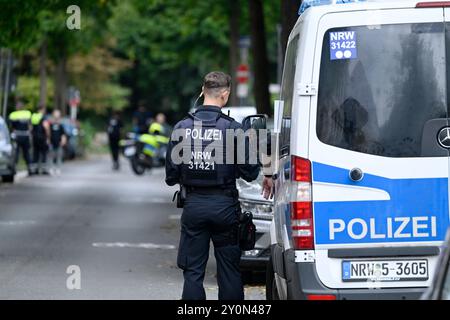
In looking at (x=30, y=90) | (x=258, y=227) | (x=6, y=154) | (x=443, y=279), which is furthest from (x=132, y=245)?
(x=30, y=90)

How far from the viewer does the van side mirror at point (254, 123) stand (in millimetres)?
8719

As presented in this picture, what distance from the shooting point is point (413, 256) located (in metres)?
8.00

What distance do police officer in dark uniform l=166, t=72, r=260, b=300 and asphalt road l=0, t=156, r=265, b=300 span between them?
2.71 metres

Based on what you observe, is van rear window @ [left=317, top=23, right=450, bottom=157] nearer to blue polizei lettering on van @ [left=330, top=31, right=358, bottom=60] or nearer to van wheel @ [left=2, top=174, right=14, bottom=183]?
blue polizei lettering on van @ [left=330, top=31, right=358, bottom=60]

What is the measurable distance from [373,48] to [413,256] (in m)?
1.33

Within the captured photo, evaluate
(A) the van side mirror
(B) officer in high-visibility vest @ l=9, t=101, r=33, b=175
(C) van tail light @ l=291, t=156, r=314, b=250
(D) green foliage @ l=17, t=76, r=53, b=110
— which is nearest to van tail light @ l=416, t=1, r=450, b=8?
(C) van tail light @ l=291, t=156, r=314, b=250

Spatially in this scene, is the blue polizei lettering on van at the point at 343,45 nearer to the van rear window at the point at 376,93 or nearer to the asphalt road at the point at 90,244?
the van rear window at the point at 376,93

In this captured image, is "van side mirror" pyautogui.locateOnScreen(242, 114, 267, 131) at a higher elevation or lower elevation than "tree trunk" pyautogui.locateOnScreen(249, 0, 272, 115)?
lower

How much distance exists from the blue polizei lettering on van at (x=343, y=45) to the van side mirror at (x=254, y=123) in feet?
3.10

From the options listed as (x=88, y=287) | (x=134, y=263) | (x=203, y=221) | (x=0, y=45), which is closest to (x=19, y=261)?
(x=134, y=263)

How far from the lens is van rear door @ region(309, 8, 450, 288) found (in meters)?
7.98

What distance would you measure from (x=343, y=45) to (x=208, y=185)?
138 cm

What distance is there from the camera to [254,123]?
8.80 metres

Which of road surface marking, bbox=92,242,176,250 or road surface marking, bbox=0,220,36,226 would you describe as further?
road surface marking, bbox=0,220,36,226
